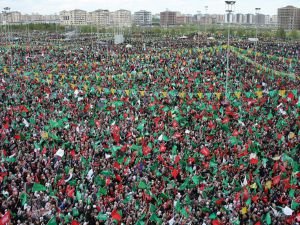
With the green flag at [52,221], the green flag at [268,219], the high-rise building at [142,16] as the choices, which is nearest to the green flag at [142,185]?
the green flag at [52,221]

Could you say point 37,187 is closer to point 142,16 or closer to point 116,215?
point 116,215

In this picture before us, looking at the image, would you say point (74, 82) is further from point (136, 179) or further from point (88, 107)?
point (136, 179)

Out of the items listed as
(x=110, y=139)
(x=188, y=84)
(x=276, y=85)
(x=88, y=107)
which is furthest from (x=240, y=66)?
(x=110, y=139)

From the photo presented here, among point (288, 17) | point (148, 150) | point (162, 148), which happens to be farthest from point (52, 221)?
point (288, 17)

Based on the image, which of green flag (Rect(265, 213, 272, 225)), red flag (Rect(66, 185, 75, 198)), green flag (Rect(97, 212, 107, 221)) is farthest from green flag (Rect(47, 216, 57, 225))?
green flag (Rect(265, 213, 272, 225))

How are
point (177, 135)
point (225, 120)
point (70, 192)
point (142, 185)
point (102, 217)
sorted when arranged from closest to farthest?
point (102, 217) < point (70, 192) < point (142, 185) < point (177, 135) < point (225, 120)

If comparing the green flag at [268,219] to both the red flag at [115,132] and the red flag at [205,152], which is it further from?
the red flag at [115,132]

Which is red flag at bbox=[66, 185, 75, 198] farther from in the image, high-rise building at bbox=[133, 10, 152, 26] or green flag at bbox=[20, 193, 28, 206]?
high-rise building at bbox=[133, 10, 152, 26]

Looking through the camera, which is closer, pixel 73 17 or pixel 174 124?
pixel 174 124
